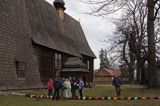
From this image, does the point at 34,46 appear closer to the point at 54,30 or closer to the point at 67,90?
the point at 54,30

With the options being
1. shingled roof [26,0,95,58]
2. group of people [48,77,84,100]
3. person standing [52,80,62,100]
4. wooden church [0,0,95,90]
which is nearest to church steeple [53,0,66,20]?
wooden church [0,0,95,90]

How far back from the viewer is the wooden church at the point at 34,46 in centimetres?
3575

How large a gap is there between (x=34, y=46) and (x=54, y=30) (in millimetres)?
10528

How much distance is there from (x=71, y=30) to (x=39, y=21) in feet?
59.7

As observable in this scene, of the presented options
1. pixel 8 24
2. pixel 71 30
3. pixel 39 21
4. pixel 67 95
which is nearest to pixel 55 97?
pixel 67 95

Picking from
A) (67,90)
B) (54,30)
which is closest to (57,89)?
(67,90)

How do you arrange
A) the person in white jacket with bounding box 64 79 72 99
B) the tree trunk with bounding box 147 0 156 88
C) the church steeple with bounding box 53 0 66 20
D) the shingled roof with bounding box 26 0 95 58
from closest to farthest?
the person in white jacket with bounding box 64 79 72 99 → the tree trunk with bounding box 147 0 156 88 → the shingled roof with bounding box 26 0 95 58 → the church steeple with bounding box 53 0 66 20

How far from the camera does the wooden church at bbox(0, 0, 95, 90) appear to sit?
3575 centimetres

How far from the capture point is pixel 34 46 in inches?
1640

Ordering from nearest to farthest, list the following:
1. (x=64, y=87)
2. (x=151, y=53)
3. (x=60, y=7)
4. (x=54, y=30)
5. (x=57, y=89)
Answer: (x=57, y=89)
(x=64, y=87)
(x=151, y=53)
(x=54, y=30)
(x=60, y=7)

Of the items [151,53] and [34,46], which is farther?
[34,46]

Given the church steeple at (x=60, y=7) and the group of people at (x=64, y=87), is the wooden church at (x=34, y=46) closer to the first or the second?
the church steeple at (x=60, y=7)

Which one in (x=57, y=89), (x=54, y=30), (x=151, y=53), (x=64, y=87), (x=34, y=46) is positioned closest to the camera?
(x=57, y=89)

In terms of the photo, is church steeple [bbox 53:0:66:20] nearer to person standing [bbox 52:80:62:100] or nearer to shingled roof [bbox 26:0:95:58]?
shingled roof [bbox 26:0:95:58]
